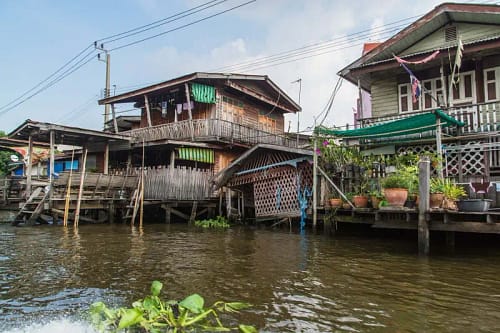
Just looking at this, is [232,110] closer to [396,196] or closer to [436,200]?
[396,196]

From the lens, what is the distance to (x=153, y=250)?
9586mm

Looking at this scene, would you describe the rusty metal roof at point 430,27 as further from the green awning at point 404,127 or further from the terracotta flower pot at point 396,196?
the terracotta flower pot at point 396,196

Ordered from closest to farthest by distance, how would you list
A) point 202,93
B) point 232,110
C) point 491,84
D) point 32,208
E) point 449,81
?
point 491,84, point 449,81, point 32,208, point 202,93, point 232,110

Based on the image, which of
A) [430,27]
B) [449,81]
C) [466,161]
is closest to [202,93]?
[430,27]

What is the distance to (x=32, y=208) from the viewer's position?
53.3ft

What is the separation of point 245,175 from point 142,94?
30.4ft

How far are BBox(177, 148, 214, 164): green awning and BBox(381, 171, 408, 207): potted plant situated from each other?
38.2 ft

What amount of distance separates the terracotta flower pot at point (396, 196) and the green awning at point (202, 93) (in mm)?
12744

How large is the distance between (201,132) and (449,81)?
1156 centimetres

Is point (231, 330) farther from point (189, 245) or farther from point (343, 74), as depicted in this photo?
point (343, 74)

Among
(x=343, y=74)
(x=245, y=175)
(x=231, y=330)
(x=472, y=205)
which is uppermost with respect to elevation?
(x=343, y=74)

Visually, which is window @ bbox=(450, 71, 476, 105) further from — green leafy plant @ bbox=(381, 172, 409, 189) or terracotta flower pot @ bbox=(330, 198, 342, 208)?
green leafy plant @ bbox=(381, 172, 409, 189)

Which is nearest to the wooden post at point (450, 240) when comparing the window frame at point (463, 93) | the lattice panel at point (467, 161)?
the lattice panel at point (467, 161)

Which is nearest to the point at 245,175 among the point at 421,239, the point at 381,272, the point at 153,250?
the point at 153,250
